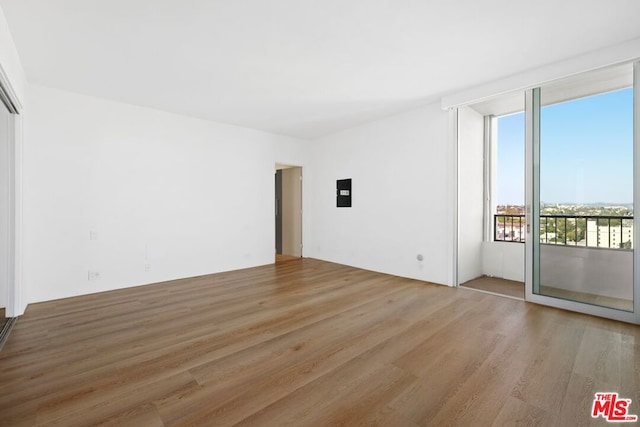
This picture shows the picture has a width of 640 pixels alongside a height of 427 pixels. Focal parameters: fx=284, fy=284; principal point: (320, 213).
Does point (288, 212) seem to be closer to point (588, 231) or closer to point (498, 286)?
point (498, 286)

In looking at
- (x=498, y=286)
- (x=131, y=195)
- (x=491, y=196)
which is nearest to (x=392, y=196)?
(x=491, y=196)

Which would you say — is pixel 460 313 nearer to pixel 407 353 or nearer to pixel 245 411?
pixel 407 353

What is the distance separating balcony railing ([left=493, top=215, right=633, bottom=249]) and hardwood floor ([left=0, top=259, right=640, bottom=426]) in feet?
2.78

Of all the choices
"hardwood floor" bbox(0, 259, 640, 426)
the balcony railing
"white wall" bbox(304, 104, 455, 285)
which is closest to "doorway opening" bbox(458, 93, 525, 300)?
"white wall" bbox(304, 104, 455, 285)

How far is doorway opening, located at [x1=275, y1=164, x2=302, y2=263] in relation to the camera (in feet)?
22.9

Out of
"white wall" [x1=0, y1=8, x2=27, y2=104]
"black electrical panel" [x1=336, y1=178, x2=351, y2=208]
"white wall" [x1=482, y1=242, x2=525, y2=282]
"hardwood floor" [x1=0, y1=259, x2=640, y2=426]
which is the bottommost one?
"hardwood floor" [x1=0, y1=259, x2=640, y2=426]

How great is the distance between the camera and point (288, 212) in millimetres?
7312

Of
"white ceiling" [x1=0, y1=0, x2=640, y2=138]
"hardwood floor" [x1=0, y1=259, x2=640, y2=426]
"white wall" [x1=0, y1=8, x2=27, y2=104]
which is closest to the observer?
"hardwood floor" [x1=0, y1=259, x2=640, y2=426]

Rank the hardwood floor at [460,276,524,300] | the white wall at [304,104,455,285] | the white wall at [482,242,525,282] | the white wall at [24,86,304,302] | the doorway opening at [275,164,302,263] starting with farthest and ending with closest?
the doorway opening at [275,164,302,263] → the white wall at [482,242,525,282] → the white wall at [304,104,455,285] → the hardwood floor at [460,276,524,300] → the white wall at [24,86,304,302]

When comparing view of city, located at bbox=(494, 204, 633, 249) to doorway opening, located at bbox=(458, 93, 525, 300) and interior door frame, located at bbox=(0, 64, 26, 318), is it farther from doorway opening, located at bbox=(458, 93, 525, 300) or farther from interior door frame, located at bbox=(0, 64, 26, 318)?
interior door frame, located at bbox=(0, 64, 26, 318)

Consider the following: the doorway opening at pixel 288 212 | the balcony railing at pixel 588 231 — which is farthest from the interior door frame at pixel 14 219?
the balcony railing at pixel 588 231

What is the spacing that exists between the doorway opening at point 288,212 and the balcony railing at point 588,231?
4796mm

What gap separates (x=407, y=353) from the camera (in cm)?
234

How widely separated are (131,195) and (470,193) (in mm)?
5384
